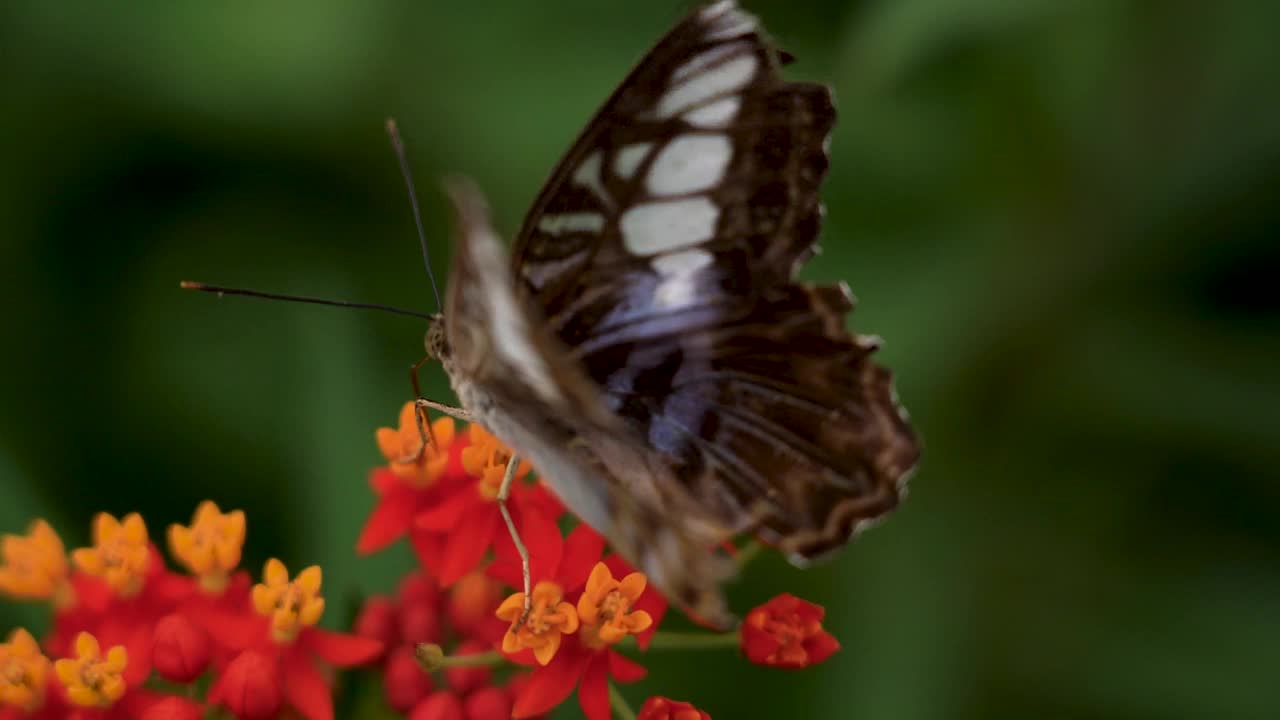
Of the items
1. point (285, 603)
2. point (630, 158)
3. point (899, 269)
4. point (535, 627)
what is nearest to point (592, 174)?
point (630, 158)

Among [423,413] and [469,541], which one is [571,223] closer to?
[423,413]

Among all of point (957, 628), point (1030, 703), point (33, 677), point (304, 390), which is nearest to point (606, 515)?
point (33, 677)

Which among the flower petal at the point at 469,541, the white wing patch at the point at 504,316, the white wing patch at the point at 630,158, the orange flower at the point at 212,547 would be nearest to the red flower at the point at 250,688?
the orange flower at the point at 212,547

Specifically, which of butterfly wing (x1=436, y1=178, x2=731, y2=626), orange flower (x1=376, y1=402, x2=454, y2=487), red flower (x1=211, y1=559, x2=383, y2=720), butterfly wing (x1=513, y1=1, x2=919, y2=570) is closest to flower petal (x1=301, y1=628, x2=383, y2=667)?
red flower (x1=211, y1=559, x2=383, y2=720)

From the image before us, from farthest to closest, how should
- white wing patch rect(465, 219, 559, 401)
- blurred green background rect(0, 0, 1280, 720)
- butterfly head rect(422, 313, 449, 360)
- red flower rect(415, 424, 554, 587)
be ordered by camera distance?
blurred green background rect(0, 0, 1280, 720)
red flower rect(415, 424, 554, 587)
butterfly head rect(422, 313, 449, 360)
white wing patch rect(465, 219, 559, 401)

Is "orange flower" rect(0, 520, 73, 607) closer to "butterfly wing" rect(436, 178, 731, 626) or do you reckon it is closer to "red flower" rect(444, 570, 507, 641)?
"red flower" rect(444, 570, 507, 641)

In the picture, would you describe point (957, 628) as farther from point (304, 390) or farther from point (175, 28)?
point (175, 28)

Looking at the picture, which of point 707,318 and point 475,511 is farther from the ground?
point 707,318

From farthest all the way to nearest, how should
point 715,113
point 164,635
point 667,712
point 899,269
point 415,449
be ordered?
point 899,269 < point 415,449 < point 715,113 < point 164,635 < point 667,712
